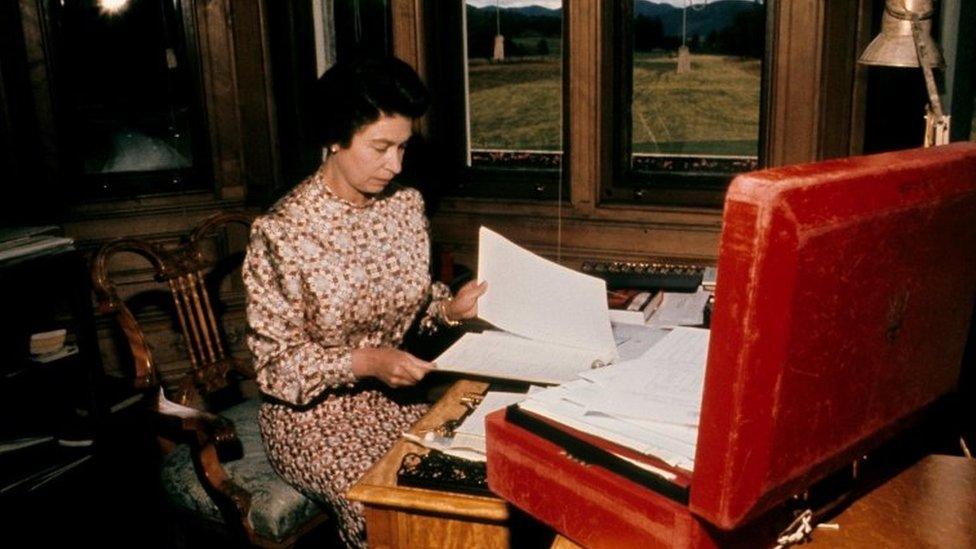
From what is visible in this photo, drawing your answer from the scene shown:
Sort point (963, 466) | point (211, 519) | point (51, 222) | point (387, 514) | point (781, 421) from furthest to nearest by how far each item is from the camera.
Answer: point (51, 222) < point (211, 519) < point (387, 514) < point (963, 466) < point (781, 421)

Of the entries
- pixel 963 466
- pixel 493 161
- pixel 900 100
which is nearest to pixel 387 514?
pixel 963 466

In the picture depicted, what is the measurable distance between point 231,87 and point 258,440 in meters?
1.68

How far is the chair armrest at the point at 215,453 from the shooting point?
1.99 m

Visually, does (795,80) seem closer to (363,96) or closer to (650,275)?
(650,275)

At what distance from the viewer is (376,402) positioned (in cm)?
212

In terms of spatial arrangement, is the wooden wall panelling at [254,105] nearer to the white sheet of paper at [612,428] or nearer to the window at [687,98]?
the window at [687,98]

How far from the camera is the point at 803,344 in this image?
0.72 meters

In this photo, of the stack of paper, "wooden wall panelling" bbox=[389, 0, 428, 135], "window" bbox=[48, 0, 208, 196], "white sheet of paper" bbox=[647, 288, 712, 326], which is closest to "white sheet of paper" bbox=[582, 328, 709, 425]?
the stack of paper

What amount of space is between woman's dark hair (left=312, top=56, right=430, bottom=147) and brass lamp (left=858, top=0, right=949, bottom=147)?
1.10 m

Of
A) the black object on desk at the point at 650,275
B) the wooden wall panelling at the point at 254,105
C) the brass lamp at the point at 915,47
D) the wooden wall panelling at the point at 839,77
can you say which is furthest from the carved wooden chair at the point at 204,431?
the wooden wall panelling at the point at 839,77

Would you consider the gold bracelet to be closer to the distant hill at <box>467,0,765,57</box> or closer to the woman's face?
the woman's face

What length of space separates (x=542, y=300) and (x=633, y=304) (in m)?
0.44

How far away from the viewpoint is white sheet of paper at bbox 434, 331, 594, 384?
5.00ft

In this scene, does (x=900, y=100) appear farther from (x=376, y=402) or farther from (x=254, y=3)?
(x=254, y=3)
